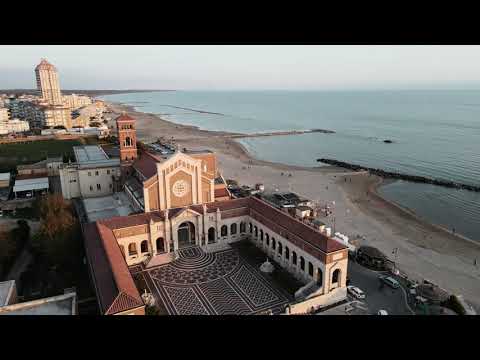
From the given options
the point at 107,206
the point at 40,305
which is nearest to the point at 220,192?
the point at 107,206

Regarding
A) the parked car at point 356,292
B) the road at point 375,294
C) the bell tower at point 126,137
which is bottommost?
the road at point 375,294

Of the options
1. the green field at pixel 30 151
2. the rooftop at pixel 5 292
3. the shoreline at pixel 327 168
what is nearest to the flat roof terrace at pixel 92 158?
the green field at pixel 30 151

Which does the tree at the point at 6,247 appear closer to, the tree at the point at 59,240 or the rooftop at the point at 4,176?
the tree at the point at 59,240

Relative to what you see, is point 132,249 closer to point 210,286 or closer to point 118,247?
point 118,247

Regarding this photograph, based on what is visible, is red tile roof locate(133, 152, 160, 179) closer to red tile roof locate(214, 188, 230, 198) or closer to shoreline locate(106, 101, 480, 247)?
red tile roof locate(214, 188, 230, 198)

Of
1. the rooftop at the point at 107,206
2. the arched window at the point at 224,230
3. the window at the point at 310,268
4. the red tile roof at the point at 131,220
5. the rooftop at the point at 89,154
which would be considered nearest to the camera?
the window at the point at 310,268
